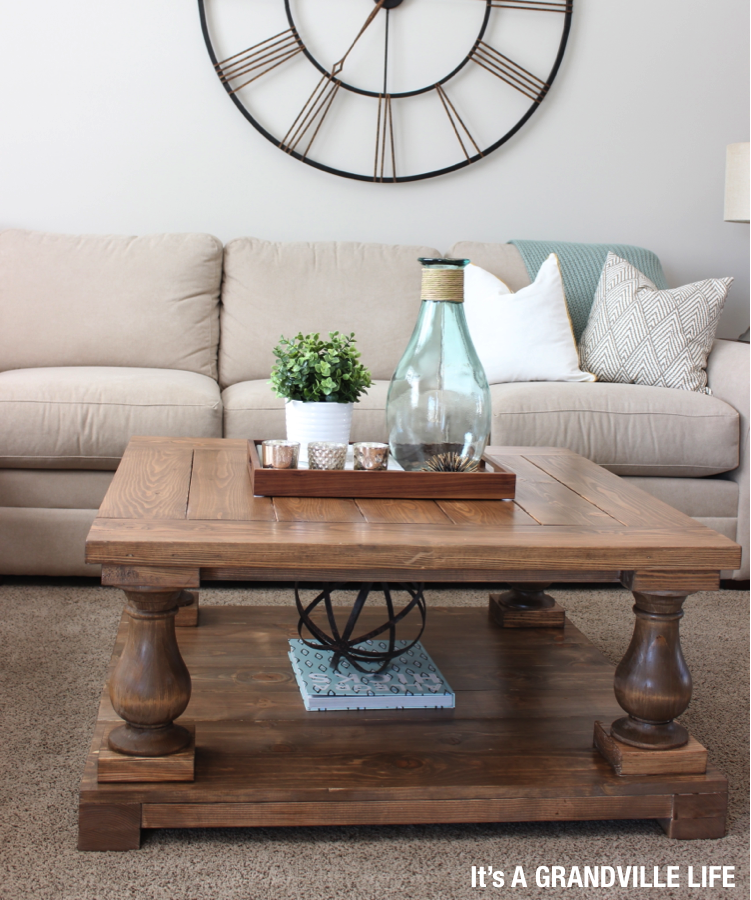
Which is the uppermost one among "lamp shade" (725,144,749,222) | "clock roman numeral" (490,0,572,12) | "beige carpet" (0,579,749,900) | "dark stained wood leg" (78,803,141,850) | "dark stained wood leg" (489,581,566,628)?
"clock roman numeral" (490,0,572,12)

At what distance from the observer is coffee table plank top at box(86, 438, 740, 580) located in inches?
43.4

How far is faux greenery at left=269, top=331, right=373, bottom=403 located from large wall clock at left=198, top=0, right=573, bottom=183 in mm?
1786

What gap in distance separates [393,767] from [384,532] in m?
0.34

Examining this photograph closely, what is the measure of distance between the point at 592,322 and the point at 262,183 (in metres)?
1.21

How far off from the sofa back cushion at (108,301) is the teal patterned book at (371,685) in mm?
1415

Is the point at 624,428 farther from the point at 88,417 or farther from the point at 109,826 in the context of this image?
the point at 109,826

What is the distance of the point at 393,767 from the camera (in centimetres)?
123

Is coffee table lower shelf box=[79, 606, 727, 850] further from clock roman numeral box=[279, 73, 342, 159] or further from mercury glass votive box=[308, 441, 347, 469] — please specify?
clock roman numeral box=[279, 73, 342, 159]

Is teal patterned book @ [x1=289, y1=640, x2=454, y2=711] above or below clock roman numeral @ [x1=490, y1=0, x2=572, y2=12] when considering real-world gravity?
below

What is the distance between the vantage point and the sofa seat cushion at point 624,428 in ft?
7.46

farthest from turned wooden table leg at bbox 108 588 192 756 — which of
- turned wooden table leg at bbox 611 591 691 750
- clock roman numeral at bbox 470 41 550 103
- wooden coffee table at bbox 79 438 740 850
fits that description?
clock roman numeral at bbox 470 41 550 103

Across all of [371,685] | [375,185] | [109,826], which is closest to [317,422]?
[371,685]

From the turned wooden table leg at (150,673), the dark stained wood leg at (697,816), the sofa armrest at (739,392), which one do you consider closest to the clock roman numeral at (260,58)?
the sofa armrest at (739,392)

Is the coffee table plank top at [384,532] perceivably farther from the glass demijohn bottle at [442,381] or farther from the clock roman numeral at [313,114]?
the clock roman numeral at [313,114]
